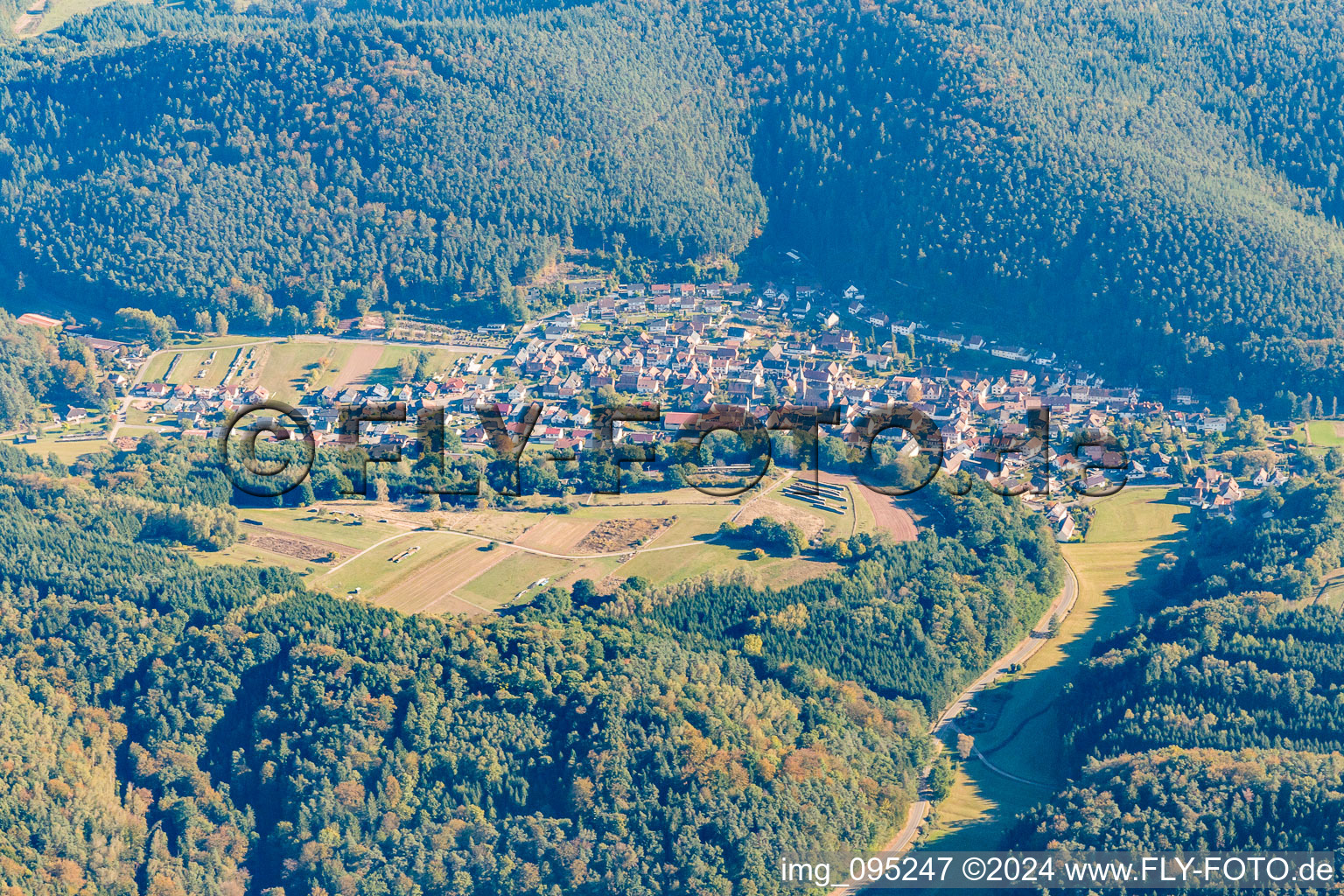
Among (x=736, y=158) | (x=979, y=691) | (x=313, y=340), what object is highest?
(x=736, y=158)

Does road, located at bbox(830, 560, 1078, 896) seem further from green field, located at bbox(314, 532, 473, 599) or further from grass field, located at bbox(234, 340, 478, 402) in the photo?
grass field, located at bbox(234, 340, 478, 402)

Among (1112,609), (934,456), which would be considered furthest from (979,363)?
(1112,609)

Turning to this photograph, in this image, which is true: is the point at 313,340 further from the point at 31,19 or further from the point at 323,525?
the point at 31,19

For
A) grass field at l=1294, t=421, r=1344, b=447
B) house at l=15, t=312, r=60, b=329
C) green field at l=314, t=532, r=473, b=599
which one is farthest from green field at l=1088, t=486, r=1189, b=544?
house at l=15, t=312, r=60, b=329

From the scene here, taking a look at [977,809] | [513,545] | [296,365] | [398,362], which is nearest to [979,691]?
[977,809]

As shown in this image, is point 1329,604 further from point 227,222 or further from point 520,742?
point 227,222
